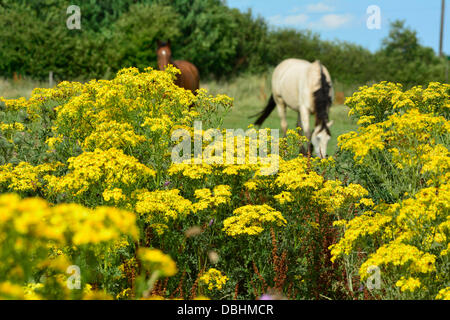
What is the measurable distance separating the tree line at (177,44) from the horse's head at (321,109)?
16353 millimetres

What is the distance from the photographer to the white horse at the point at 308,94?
9875 mm

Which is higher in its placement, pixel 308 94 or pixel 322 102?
pixel 308 94

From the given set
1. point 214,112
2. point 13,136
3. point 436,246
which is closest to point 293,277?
point 436,246

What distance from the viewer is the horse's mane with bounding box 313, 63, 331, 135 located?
399 inches

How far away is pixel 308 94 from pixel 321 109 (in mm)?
1016

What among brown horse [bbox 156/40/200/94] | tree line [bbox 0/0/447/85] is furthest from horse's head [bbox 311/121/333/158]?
tree line [bbox 0/0/447/85]

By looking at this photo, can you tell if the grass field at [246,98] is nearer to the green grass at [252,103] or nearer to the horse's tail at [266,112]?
the green grass at [252,103]

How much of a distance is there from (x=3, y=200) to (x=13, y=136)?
452cm

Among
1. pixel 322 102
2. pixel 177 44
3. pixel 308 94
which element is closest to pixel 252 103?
pixel 177 44

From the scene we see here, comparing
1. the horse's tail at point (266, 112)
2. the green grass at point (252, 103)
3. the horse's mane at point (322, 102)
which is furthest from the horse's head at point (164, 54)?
the green grass at point (252, 103)

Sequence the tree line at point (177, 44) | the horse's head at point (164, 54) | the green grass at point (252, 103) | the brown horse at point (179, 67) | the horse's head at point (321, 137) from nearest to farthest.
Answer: the horse's head at point (321, 137), the brown horse at point (179, 67), the horse's head at point (164, 54), the green grass at point (252, 103), the tree line at point (177, 44)

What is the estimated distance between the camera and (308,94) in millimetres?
11125

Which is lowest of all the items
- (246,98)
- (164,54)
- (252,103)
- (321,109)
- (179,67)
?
(321,109)

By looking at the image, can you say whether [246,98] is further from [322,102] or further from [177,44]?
[322,102]
